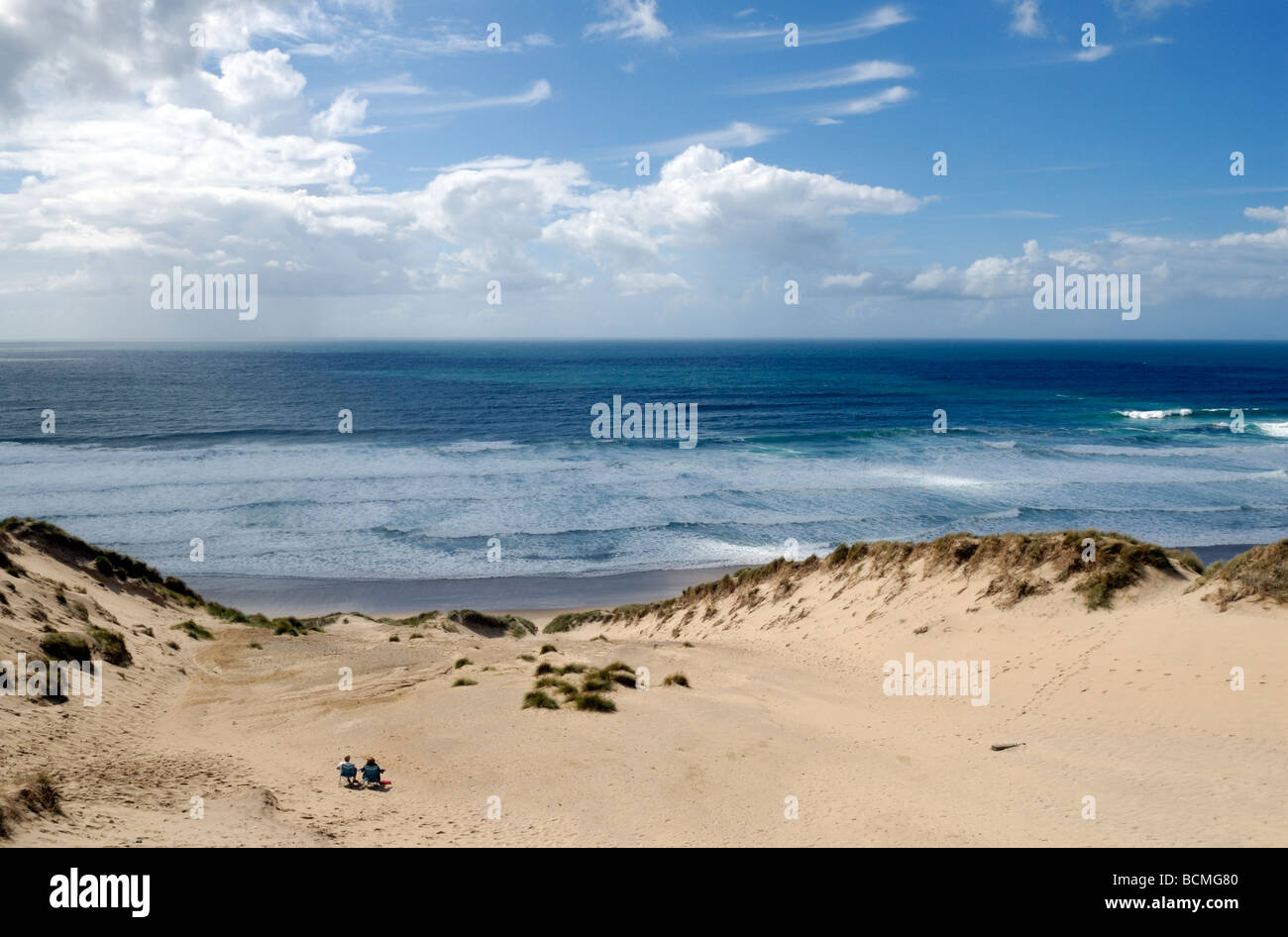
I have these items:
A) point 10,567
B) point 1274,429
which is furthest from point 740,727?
point 1274,429

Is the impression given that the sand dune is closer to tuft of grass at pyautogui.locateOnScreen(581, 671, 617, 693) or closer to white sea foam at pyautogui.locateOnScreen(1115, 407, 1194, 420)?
tuft of grass at pyautogui.locateOnScreen(581, 671, 617, 693)

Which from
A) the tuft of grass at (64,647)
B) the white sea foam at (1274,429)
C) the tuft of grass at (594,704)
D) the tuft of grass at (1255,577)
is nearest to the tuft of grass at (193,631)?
the tuft of grass at (64,647)

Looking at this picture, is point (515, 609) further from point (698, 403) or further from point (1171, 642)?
point (698, 403)

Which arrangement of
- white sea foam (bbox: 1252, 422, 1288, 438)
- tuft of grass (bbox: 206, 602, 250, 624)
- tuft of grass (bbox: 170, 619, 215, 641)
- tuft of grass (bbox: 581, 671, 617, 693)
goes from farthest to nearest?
white sea foam (bbox: 1252, 422, 1288, 438)
tuft of grass (bbox: 206, 602, 250, 624)
tuft of grass (bbox: 170, 619, 215, 641)
tuft of grass (bbox: 581, 671, 617, 693)

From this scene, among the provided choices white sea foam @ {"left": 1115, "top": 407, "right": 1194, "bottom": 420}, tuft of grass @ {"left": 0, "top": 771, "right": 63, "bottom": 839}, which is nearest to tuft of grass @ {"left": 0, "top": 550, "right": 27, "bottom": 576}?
tuft of grass @ {"left": 0, "top": 771, "right": 63, "bottom": 839}

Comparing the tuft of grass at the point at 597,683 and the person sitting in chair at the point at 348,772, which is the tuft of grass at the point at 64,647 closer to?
the person sitting in chair at the point at 348,772

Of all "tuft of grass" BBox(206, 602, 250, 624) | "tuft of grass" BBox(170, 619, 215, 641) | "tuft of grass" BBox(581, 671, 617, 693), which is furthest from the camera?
"tuft of grass" BBox(206, 602, 250, 624)
